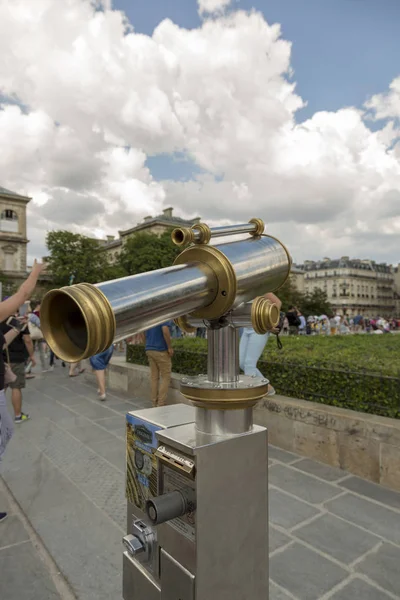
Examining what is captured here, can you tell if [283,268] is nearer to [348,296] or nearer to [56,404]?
[56,404]

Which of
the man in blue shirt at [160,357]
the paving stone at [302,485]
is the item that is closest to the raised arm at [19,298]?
the paving stone at [302,485]

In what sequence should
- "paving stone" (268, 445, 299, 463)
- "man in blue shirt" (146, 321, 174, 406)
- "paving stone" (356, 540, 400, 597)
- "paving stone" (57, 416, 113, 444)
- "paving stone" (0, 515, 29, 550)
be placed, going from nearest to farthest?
"paving stone" (356, 540, 400, 597)
"paving stone" (0, 515, 29, 550)
"paving stone" (268, 445, 299, 463)
"paving stone" (57, 416, 113, 444)
"man in blue shirt" (146, 321, 174, 406)

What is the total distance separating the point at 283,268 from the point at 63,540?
9.61 ft

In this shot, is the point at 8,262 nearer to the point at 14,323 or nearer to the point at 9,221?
the point at 9,221

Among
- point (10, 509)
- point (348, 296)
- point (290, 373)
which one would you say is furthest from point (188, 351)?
point (348, 296)

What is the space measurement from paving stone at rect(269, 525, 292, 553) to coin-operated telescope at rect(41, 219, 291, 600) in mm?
1883

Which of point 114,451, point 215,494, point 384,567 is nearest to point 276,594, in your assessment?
point 384,567

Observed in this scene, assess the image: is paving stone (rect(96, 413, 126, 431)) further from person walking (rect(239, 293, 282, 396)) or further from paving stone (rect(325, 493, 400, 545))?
paving stone (rect(325, 493, 400, 545))

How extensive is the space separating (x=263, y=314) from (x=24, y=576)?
8.84 feet

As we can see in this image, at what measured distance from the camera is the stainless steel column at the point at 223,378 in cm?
127

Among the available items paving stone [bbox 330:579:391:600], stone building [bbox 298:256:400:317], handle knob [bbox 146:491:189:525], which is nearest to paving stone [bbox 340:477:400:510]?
paving stone [bbox 330:579:391:600]

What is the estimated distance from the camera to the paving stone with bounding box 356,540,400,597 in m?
2.60

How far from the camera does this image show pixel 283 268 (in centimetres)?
133

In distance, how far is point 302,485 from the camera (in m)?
4.04
